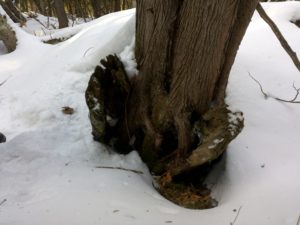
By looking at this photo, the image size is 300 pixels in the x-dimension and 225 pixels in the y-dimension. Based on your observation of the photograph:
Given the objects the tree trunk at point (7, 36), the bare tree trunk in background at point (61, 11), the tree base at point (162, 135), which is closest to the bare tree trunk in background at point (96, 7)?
the bare tree trunk in background at point (61, 11)

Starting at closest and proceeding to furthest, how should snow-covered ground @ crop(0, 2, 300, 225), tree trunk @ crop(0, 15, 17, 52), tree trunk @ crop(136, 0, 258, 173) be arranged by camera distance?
snow-covered ground @ crop(0, 2, 300, 225) → tree trunk @ crop(136, 0, 258, 173) → tree trunk @ crop(0, 15, 17, 52)

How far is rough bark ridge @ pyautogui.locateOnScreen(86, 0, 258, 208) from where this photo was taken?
2172mm

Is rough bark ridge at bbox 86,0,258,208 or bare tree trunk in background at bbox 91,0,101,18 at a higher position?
rough bark ridge at bbox 86,0,258,208

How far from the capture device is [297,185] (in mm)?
2236

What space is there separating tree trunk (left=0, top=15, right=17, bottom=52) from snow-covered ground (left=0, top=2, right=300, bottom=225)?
122cm

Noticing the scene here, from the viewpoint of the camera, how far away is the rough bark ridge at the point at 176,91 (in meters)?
2.17

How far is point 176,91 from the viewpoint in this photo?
7.86 feet

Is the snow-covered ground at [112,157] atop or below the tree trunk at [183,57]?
below

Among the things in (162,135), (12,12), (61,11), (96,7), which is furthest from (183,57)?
(96,7)

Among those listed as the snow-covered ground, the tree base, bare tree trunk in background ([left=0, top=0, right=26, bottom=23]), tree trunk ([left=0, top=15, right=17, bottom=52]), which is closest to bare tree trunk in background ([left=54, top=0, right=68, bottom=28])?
bare tree trunk in background ([left=0, top=0, right=26, bottom=23])

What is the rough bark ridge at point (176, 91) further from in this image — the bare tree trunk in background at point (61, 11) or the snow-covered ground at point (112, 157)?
the bare tree trunk in background at point (61, 11)

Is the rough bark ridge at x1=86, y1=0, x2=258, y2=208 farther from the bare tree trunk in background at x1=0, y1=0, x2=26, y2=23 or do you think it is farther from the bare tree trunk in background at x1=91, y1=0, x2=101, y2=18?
the bare tree trunk in background at x1=91, y1=0, x2=101, y2=18

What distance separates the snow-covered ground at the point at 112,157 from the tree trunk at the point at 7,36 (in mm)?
1216

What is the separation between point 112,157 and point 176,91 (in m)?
0.76
